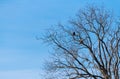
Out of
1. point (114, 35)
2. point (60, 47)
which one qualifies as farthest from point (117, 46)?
point (60, 47)

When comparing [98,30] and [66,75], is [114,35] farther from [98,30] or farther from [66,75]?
[66,75]

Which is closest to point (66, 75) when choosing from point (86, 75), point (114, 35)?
point (86, 75)

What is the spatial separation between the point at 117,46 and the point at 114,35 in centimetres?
115

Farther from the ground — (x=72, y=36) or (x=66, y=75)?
(x=72, y=36)

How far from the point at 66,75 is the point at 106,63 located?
398cm

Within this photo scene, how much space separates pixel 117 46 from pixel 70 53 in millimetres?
4472

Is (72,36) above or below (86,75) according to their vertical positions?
above

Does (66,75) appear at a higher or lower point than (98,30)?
lower

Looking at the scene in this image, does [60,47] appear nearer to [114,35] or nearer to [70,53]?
[70,53]

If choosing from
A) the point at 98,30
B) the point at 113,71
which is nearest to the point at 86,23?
the point at 98,30

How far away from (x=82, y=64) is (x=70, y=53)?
5.29 ft

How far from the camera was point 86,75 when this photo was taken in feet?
212

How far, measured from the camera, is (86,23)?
2625 inches

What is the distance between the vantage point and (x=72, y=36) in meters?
66.6
